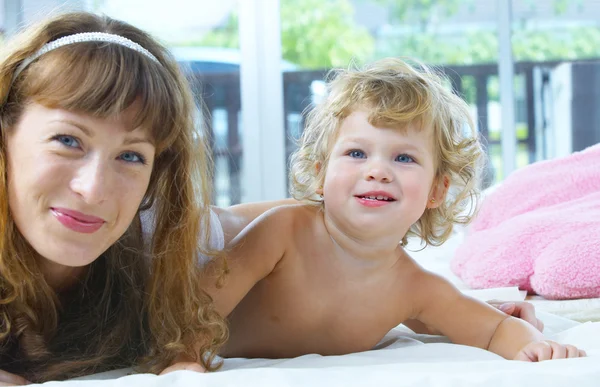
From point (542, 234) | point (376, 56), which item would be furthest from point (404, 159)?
point (376, 56)

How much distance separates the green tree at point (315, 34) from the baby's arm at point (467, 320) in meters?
3.00

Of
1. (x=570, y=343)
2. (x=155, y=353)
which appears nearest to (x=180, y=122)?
(x=155, y=353)

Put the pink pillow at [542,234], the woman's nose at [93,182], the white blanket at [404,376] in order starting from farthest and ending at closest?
the pink pillow at [542,234], the woman's nose at [93,182], the white blanket at [404,376]

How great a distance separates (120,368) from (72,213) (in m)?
0.26

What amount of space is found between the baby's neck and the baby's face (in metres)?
0.02

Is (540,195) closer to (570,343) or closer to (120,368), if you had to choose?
(570,343)

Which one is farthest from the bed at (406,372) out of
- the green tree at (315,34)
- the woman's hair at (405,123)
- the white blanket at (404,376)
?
the green tree at (315,34)

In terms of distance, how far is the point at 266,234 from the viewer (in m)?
1.22

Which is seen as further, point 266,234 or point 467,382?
point 266,234

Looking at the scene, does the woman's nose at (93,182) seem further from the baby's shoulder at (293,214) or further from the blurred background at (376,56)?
the blurred background at (376,56)

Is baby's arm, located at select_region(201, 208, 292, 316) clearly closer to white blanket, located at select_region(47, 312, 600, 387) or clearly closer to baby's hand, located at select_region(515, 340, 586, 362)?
white blanket, located at select_region(47, 312, 600, 387)

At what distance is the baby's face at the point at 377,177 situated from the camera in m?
1.18

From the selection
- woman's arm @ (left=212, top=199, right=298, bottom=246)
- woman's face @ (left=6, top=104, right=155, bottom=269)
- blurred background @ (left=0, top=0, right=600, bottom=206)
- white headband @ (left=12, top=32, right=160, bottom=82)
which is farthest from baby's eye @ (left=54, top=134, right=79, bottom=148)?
blurred background @ (left=0, top=0, right=600, bottom=206)

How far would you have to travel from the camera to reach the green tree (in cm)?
419
